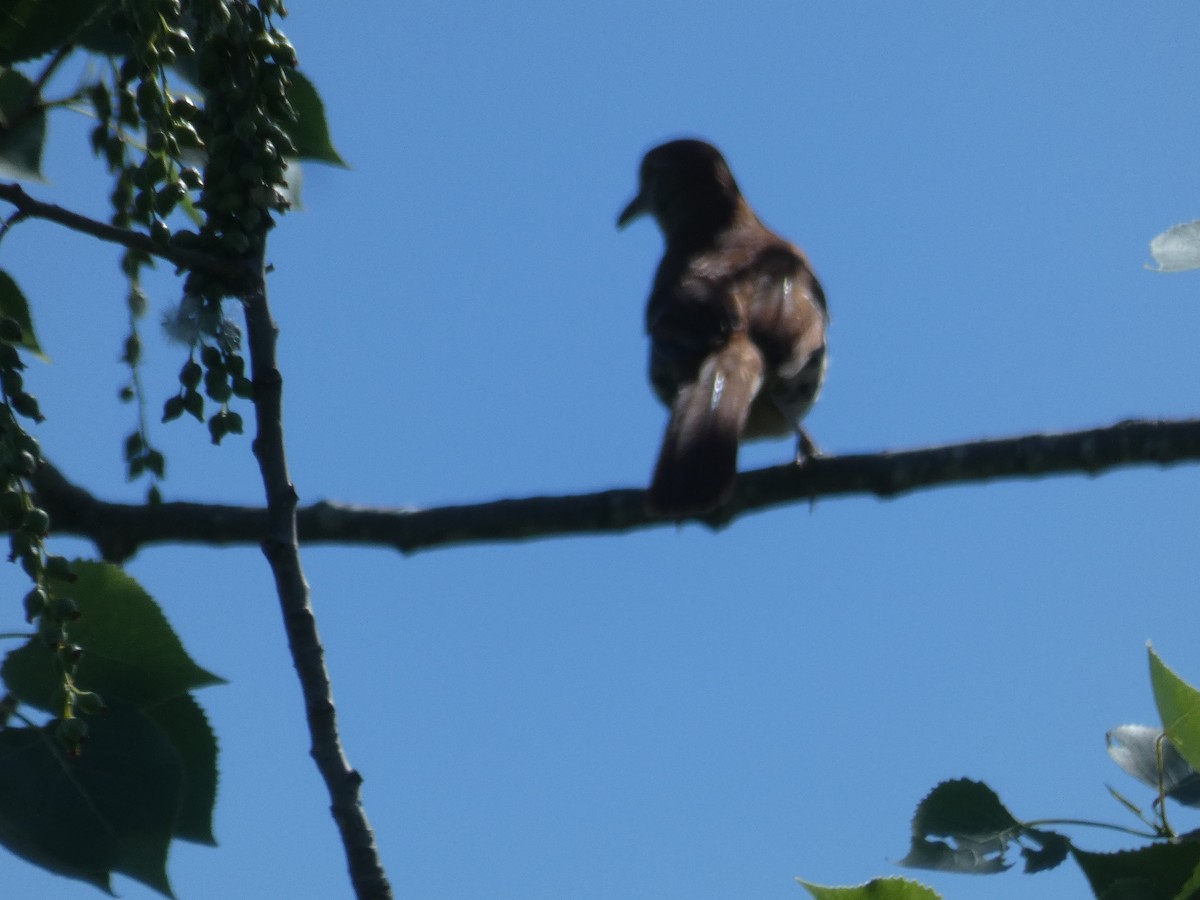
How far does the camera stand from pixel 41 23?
7.04 feet

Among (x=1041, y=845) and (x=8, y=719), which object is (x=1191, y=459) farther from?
(x=8, y=719)

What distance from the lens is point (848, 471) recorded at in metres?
3.06

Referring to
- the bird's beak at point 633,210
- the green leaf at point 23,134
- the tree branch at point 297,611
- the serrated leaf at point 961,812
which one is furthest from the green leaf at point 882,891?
the bird's beak at point 633,210

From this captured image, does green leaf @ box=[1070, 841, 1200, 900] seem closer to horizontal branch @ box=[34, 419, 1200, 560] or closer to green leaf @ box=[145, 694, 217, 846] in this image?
green leaf @ box=[145, 694, 217, 846]

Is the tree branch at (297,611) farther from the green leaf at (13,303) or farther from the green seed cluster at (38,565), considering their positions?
the green leaf at (13,303)

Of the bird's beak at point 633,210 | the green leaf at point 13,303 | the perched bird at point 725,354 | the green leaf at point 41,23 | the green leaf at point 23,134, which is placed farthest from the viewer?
the bird's beak at point 633,210

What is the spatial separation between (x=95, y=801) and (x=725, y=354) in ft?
9.02

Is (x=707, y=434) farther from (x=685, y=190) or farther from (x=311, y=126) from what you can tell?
(x=685, y=190)

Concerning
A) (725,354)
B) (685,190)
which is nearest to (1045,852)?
(725,354)

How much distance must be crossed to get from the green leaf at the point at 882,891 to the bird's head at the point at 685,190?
16.6ft

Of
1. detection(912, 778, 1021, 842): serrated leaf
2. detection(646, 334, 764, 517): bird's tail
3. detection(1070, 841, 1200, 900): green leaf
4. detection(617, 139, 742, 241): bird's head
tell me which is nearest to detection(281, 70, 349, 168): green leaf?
detection(646, 334, 764, 517): bird's tail

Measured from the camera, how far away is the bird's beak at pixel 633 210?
7.29m

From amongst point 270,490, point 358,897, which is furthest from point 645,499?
point 358,897

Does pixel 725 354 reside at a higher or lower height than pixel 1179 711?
higher
